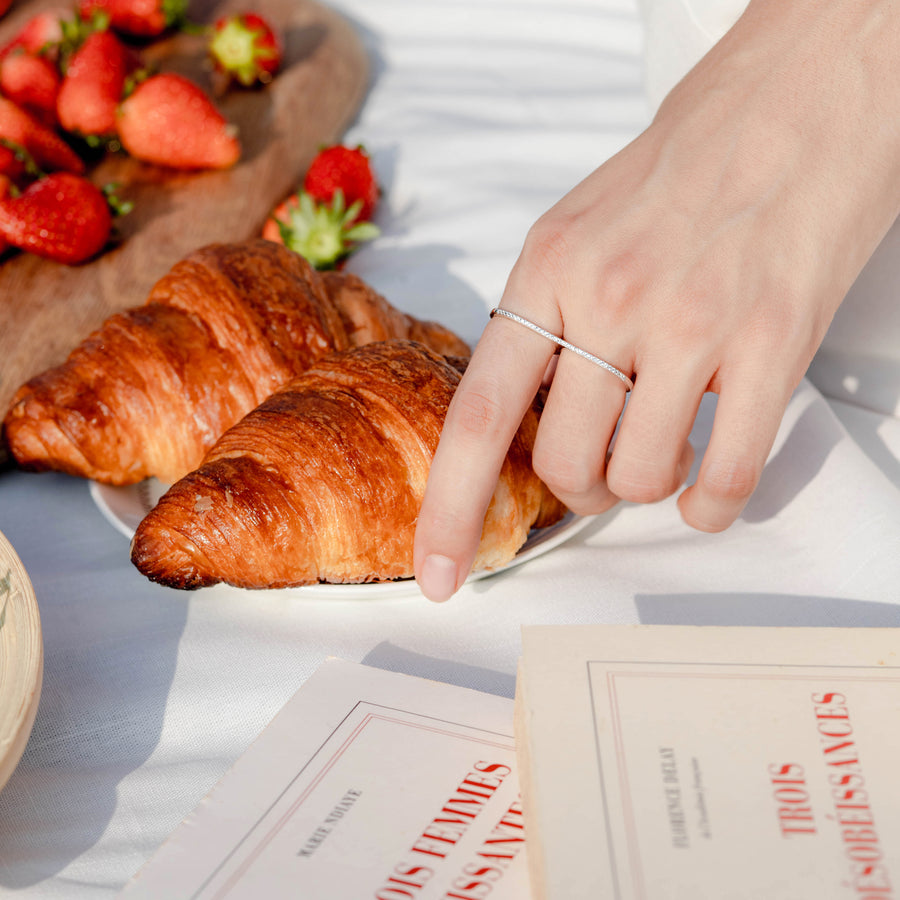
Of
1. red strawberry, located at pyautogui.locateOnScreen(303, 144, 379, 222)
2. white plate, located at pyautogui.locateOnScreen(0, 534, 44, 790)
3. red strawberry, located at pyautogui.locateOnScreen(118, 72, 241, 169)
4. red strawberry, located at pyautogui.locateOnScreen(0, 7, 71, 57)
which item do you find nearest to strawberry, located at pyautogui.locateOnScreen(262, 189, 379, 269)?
red strawberry, located at pyautogui.locateOnScreen(303, 144, 379, 222)

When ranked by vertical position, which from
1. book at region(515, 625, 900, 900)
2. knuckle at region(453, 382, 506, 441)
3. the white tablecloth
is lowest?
the white tablecloth

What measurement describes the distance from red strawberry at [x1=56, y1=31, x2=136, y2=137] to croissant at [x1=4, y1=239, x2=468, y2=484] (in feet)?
1.94

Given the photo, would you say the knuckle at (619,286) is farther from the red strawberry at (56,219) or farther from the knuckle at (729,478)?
the red strawberry at (56,219)

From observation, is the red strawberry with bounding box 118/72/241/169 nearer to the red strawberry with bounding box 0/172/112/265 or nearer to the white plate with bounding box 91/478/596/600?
the red strawberry with bounding box 0/172/112/265

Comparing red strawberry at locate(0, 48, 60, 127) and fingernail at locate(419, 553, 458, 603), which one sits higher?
red strawberry at locate(0, 48, 60, 127)

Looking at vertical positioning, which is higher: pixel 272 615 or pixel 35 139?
pixel 35 139

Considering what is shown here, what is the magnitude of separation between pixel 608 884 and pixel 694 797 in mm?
64

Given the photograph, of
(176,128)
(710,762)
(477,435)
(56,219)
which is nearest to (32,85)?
(176,128)

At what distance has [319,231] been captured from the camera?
3.98 feet

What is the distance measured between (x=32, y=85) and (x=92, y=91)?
11 cm

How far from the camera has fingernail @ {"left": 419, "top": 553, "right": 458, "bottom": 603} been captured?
26.1 inches

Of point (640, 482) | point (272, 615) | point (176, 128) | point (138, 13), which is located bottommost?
point (272, 615)

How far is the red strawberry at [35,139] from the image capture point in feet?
4.21

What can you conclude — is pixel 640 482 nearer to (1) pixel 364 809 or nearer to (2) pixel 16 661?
(1) pixel 364 809
